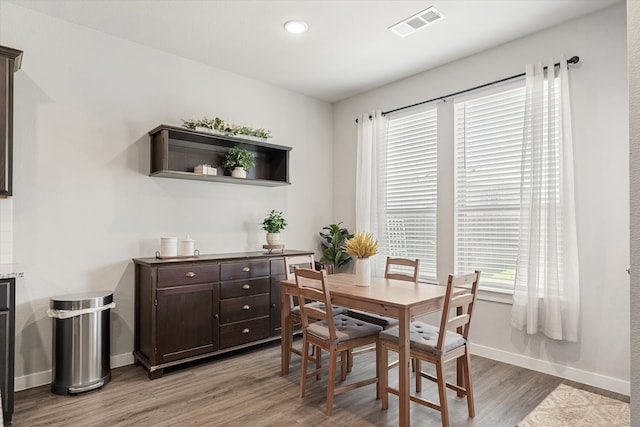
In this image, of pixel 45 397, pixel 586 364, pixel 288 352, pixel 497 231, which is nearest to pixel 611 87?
pixel 497 231

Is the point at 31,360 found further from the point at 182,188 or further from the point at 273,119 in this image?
the point at 273,119

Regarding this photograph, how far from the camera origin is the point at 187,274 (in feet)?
10.7

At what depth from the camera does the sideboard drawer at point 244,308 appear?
349 cm

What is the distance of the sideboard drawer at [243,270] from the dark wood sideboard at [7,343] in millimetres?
1533

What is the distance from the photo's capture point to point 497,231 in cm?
352

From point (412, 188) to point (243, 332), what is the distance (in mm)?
2426

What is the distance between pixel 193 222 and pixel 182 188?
0.37 metres

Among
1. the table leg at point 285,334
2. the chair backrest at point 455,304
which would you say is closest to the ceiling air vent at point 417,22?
the chair backrest at point 455,304

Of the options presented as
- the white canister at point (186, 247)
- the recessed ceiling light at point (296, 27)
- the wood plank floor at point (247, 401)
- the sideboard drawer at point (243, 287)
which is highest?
the recessed ceiling light at point (296, 27)

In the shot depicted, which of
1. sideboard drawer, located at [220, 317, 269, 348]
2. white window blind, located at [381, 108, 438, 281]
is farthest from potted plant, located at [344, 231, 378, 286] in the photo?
white window blind, located at [381, 108, 438, 281]

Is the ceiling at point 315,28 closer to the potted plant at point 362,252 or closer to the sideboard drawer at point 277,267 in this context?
the potted plant at point 362,252

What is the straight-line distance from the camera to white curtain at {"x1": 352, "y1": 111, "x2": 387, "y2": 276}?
4496mm

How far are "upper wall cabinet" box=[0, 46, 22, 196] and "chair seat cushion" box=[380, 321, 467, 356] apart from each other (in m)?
2.78

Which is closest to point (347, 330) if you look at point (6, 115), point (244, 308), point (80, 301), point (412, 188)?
point (244, 308)
